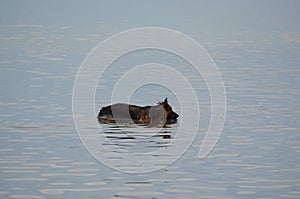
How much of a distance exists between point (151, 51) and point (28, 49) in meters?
4.29

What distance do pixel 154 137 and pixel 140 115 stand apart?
162cm

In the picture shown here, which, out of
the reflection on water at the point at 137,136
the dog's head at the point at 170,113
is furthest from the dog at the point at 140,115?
the reflection on water at the point at 137,136

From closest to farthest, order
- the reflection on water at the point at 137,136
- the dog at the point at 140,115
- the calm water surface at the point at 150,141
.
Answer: the calm water surface at the point at 150,141
the reflection on water at the point at 137,136
the dog at the point at 140,115

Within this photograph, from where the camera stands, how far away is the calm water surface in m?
11.2

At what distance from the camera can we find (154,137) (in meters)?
14.9

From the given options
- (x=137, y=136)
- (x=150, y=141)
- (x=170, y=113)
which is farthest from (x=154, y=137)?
(x=170, y=113)

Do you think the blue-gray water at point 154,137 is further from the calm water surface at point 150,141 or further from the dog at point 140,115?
the dog at point 140,115

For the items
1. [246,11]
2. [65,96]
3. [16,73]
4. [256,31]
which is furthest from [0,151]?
[246,11]

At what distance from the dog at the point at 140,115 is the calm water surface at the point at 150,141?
0.64 meters

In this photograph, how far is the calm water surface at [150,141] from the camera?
1123 centimetres

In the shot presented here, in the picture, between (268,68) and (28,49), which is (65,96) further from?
(28,49)

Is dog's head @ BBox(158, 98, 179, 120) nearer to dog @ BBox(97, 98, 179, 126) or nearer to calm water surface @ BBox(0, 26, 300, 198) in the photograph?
dog @ BBox(97, 98, 179, 126)

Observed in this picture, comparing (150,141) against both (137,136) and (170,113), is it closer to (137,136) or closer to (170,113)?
(137,136)

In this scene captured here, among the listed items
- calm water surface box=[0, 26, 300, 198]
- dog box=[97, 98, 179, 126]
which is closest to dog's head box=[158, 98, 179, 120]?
dog box=[97, 98, 179, 126]
